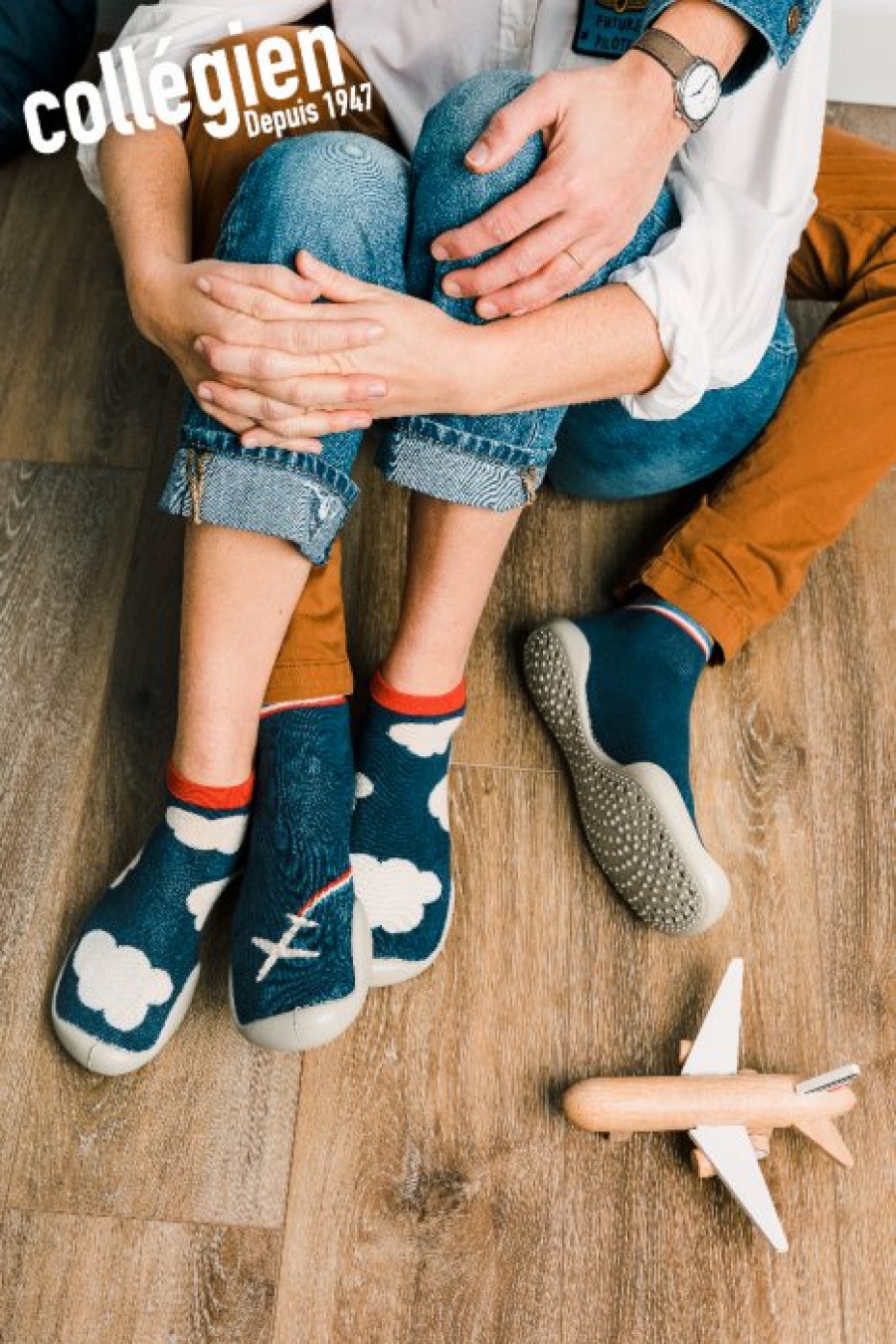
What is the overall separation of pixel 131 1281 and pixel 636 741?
558 mm

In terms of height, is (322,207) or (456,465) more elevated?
(322,207)

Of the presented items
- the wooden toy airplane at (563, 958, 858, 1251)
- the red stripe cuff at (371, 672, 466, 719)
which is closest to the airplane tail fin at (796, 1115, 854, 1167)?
the wooden toy airplane at (563, 958, 858, 1251)

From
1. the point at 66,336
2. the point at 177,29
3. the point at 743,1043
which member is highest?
the point at 177,29

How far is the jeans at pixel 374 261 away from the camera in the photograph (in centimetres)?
79

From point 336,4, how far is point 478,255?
33 cm

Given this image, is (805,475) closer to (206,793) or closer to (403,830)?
(403,830)

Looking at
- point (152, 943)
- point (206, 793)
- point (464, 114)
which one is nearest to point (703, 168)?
point (464, 114)

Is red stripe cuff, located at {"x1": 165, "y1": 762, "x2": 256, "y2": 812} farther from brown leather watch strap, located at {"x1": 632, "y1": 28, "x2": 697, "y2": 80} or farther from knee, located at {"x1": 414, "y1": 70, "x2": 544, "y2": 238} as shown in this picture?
brown leather watch strap, located at {"x1": 632, "y1": 28, "x2": 697, "y2": 80}

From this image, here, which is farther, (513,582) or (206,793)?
(513,582)

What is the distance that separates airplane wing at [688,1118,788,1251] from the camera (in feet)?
2.91

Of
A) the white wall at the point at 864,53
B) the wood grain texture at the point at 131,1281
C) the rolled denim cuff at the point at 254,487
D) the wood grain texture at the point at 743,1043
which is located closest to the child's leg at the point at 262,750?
the rolled denim cuff at the point at 254,487

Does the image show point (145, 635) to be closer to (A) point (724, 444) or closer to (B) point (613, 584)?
(B) point (613, 584)

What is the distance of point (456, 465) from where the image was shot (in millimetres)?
845

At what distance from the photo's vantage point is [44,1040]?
3.15 ft
